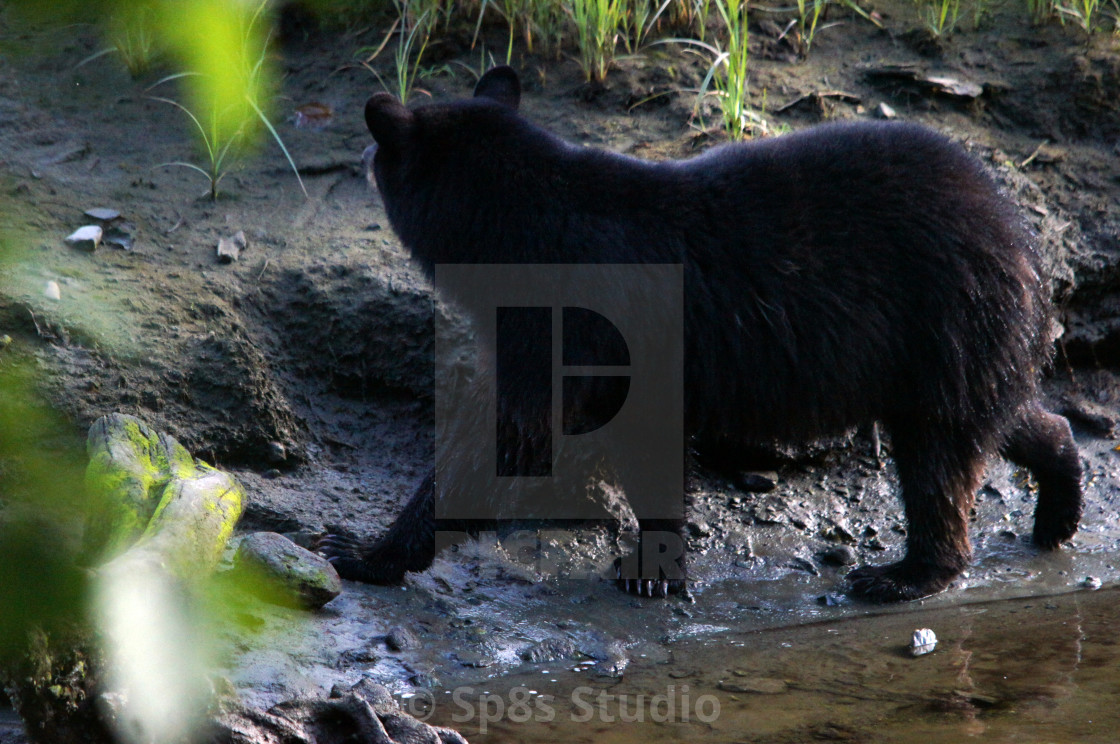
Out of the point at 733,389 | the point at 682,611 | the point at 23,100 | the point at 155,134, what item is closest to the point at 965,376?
the point at 733,389

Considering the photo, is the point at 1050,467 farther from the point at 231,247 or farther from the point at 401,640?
the point at 231,247

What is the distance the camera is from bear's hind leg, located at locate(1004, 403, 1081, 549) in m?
3.78

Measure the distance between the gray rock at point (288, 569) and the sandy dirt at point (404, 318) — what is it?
0.07 meters

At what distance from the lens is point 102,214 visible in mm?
4266

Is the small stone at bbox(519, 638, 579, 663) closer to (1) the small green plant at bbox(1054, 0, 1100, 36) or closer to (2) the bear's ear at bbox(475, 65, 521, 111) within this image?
(2) the bear's ear at bbox(475, 65, 521, 111)

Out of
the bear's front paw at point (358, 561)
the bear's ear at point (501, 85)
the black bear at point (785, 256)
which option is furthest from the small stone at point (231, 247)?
the bear's front paw at point (358, 561)

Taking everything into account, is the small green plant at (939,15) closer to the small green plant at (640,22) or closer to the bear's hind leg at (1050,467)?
the small green plant at (640,22)

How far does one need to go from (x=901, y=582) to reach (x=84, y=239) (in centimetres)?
320

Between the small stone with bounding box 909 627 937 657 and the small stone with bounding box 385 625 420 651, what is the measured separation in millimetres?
1462

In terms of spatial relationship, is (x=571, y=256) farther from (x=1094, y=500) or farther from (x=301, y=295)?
(x=1094, y=500)

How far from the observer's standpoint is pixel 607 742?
258 centimetres

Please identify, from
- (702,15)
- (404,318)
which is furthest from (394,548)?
(702,15)

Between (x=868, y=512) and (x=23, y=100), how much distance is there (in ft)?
13.9

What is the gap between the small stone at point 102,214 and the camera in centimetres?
425
